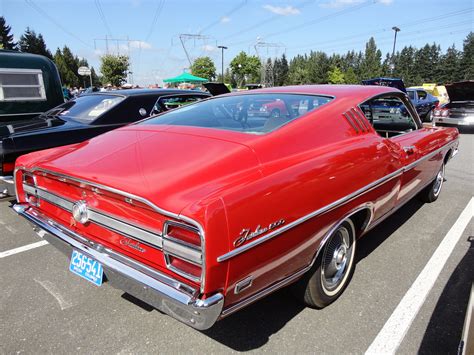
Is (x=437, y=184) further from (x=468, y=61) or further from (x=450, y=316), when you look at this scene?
(x=468, y=61)

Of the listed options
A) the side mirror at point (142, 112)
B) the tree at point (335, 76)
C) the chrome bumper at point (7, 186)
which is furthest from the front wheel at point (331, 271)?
the tree at point (335, 76)

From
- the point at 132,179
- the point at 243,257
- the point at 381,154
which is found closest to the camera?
the point at 243,257

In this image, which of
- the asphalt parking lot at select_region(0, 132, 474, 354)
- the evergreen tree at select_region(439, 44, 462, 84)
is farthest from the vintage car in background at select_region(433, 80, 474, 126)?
the evergreen tree at select_region(439, 44, 462, 84)

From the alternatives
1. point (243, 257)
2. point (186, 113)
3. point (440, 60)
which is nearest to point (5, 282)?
point (186, 113)

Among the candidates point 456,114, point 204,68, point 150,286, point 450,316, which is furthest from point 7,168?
→ point 204,68

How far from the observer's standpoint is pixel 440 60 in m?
77.9

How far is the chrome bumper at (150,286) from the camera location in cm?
155

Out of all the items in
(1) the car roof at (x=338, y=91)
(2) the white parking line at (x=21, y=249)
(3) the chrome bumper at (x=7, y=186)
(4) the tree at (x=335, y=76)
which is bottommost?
(2) the white parking line at (x=21, y=249)

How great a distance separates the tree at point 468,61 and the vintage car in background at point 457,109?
7135 cm

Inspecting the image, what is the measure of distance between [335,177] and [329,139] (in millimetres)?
350

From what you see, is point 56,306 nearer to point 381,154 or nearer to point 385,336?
point 385,336

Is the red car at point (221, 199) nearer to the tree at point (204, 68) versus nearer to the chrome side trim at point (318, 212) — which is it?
the chrome side trim at point (318, 212)

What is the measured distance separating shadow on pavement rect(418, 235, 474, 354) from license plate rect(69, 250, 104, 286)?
1.95 metres

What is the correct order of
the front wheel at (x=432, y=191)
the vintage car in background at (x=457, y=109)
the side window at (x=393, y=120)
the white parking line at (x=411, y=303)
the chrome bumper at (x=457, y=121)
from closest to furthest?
the white parking line at (x=411, y=303) → the side window at (x=393, y=120) → the front wheel at (x=432, y=191) → the vintage car in background at (x=457, y=109) → the chrome bumper at (x=457, y=121)
